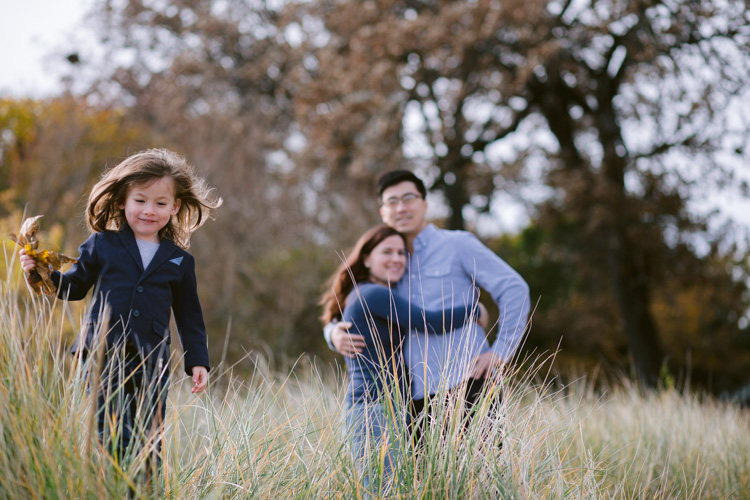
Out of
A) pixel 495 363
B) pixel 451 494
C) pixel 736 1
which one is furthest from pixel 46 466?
pixel 736 1

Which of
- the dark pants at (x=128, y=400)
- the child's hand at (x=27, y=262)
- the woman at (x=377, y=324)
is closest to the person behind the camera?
the dark pants at (x=128, y=400)

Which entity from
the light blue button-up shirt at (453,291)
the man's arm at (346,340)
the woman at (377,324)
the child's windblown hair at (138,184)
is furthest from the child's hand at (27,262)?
the light blue button-up shirt at (453,291)

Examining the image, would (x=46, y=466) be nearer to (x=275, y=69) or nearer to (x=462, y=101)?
(x=462, y=101)

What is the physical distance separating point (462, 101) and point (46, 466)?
9.06 m

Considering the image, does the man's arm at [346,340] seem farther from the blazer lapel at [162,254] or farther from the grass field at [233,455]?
the blazer lapel at [162,254]

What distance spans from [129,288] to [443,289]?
4.81 feet

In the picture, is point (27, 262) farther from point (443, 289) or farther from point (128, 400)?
point (443, 289)

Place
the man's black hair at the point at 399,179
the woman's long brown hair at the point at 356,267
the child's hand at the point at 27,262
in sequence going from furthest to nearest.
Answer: the man's black hair at the point at 399,179, the woman's long brown hair at the point at 356,267, the child's hand at the point at 27,262

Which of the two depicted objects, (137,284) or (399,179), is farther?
(399,179)

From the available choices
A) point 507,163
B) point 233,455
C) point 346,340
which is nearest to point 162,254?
point 233,455

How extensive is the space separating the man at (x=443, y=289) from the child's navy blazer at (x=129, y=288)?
87 cm

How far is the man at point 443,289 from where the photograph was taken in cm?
302

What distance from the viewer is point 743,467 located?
13.6 ft

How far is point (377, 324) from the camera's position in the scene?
3.14 m
